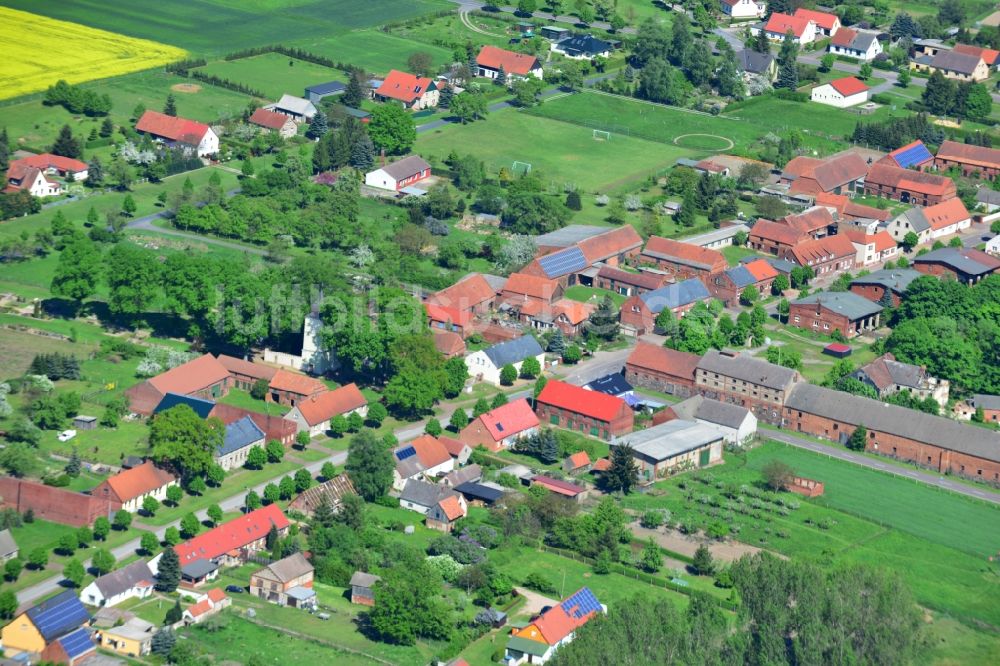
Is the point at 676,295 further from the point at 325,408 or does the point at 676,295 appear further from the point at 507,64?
the point at 507,64

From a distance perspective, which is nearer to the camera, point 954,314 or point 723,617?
point 723,617

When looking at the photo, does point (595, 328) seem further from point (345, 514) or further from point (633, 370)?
point (345, 514)

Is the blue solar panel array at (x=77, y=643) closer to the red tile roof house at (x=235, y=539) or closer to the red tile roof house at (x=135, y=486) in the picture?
the red tile roof house at (x=235, y=539)

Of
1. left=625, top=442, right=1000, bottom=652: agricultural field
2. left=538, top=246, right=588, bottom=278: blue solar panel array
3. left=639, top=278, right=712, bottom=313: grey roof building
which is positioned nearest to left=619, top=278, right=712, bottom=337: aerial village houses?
left=639, top=278, right=712, bottom=313: grey roof building

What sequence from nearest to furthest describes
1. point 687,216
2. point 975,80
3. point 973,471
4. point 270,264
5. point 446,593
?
1. point 446,593
2. point 973,471
3. point 270,264
4. point 687,216
5. point 975,80

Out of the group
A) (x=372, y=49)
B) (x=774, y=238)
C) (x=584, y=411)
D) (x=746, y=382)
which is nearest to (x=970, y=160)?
(x=774, y=238)

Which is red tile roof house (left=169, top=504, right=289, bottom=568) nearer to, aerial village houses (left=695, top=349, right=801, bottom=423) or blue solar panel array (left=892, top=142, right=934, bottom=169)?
aerial village houses (left=695, top=349, right=801, bottom=423)

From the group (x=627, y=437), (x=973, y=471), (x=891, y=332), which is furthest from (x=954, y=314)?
(x=627, y=437)
